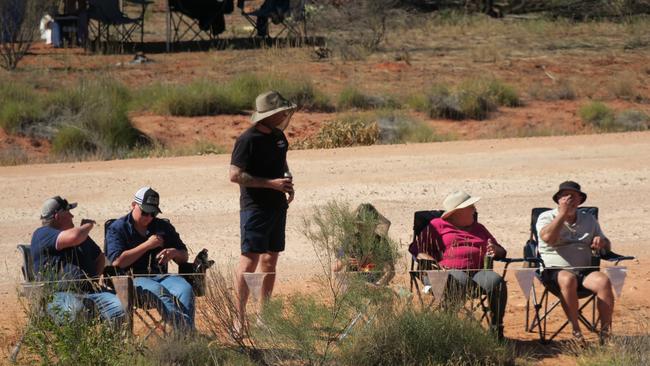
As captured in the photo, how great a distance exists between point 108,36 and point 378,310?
2397 centimetres

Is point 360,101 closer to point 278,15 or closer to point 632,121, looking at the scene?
point 632,121

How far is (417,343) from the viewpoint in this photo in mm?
6648

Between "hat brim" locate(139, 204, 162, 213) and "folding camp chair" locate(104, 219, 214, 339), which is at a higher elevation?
"hat brim" locate(139, 204, 162, 213)

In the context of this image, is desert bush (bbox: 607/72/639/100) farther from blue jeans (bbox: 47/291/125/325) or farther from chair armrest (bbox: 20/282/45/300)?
chair armrest (bbox: 20/282/45/300)

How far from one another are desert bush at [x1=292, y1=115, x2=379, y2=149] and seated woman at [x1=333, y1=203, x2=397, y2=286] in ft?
30.2

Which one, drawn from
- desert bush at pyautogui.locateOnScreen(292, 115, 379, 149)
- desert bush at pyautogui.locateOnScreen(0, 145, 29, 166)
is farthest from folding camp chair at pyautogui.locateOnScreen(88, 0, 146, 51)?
desert bush at pyautogui.locateOnScreen(292, 115, 379, 149)

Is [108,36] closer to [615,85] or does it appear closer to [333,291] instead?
[615,85]

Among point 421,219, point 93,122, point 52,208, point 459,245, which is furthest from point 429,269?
point 93,122

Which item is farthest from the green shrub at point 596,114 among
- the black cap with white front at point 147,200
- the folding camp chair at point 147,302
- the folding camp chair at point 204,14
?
the black cap with white front at point 147,200

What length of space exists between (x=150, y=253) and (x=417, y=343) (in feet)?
6.31

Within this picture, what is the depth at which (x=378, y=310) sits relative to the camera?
6.76 m

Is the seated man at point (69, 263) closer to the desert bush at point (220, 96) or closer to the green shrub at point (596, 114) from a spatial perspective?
the desert bush at point (220, 96)

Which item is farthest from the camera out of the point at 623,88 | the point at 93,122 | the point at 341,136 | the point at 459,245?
the point at 623,88

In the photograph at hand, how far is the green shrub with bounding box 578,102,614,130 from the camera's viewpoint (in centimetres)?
1934
